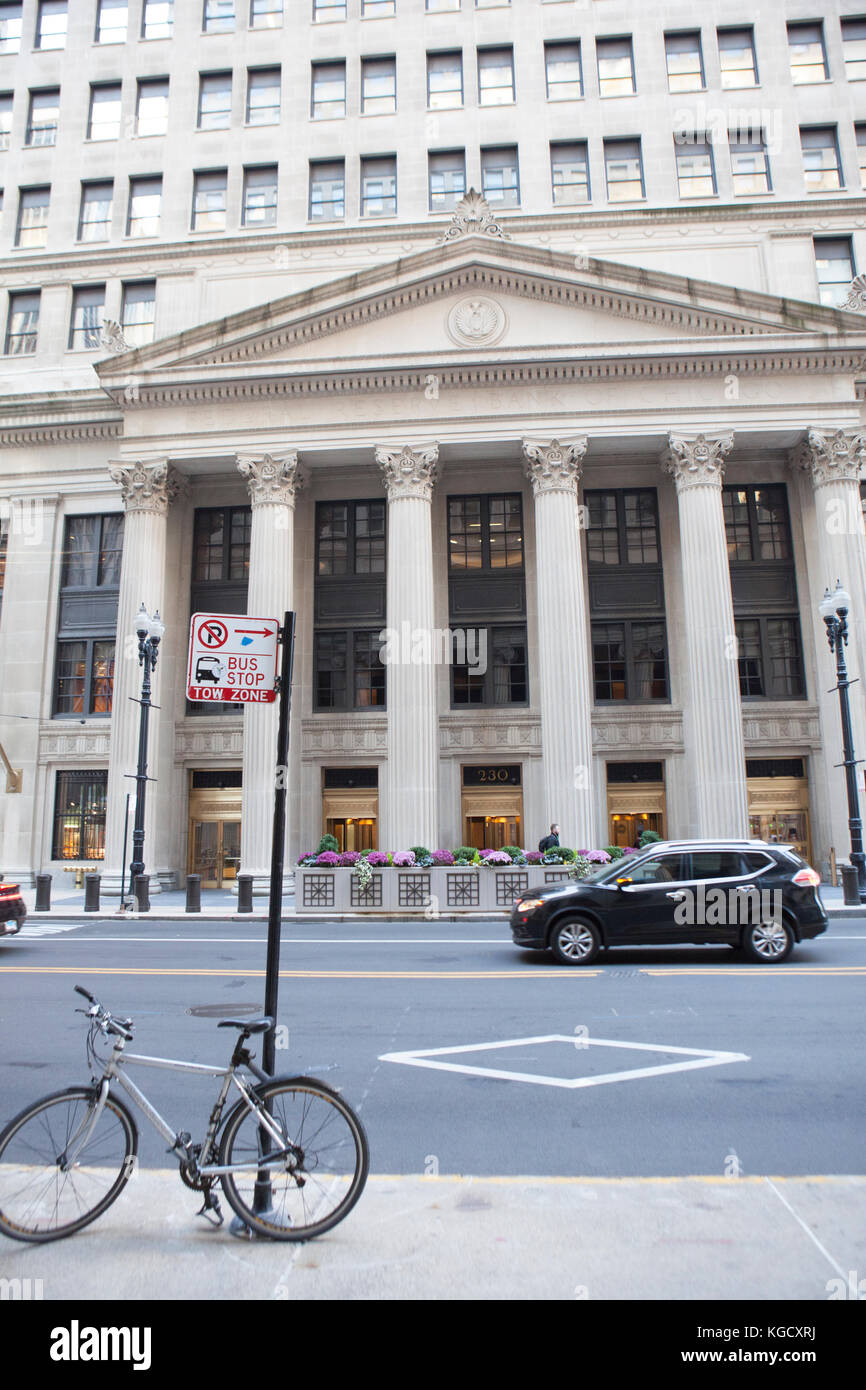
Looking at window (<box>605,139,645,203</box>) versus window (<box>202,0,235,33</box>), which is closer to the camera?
window (<box>605,139,645,203</box>)

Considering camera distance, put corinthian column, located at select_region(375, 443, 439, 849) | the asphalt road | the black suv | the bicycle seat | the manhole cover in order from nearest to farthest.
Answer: the bicycle seat
the asphalt road
the manhole cover
the black suv
corinthian column, located at select_region(375, 443, 439, 849)

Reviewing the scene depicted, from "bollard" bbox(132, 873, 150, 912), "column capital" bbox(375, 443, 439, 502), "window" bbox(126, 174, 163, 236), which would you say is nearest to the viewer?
"bollard" bbox(132, 873, 150, 912)

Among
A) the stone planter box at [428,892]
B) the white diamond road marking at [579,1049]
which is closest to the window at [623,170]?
the stone planter box at [428,892]

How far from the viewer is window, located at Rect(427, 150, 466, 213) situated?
108 ft

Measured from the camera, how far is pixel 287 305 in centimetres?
2627

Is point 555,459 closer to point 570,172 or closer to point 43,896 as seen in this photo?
point 570,172

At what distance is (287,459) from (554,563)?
9005 millimetres

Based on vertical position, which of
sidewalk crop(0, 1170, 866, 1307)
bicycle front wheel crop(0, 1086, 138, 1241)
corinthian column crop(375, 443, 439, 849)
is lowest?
sidewalk crop(0, 1170, 866, 1307)

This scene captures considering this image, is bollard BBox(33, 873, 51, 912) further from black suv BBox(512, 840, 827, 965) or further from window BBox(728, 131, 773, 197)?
window BBox(728, 131, 773, 197)

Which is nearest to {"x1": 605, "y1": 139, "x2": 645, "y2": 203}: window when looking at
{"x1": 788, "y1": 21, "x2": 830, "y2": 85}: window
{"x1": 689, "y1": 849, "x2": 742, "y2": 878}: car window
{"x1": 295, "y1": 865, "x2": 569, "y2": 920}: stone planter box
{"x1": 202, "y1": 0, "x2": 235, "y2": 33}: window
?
{"x1": 788, "y1": 21, "x2": 830, "y2": 85}: window

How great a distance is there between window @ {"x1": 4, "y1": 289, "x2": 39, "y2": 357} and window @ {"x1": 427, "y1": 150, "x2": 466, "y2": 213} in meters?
16.6

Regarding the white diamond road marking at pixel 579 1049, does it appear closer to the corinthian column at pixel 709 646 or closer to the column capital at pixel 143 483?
the corinthian column at pixel 709 646

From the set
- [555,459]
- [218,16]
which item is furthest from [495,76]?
[555,459]

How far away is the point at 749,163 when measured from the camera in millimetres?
32031
